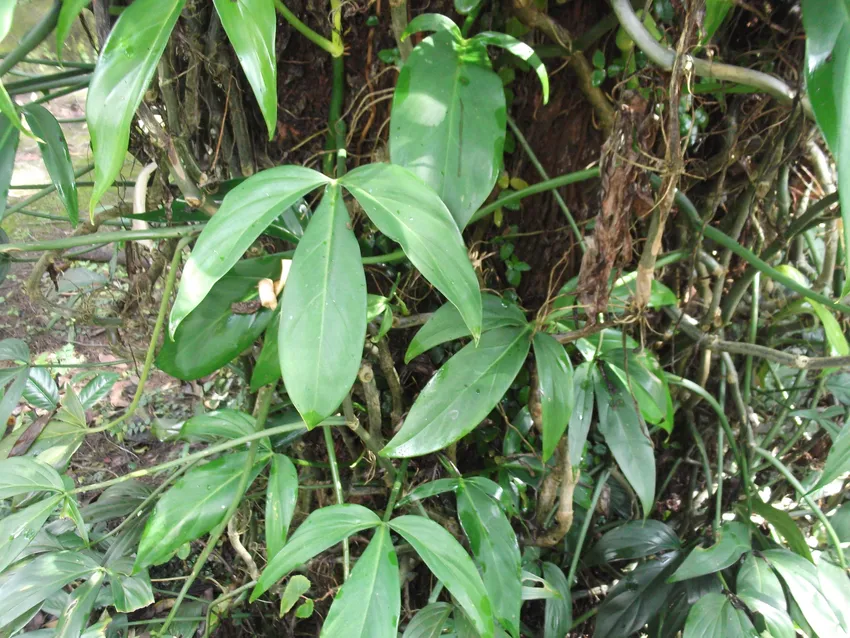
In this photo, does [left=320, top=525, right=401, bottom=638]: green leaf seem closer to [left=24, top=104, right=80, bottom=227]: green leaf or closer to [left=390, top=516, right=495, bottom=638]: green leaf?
[left=390, top=516, right=495, bottom=638]: green leaf

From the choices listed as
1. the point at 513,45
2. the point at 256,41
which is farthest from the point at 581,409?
the point at 256,41

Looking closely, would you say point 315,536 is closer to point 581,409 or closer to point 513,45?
point 581,409

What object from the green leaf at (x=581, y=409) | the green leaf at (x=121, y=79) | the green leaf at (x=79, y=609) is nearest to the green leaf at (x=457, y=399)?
the green leaf at (x=581, y=409)

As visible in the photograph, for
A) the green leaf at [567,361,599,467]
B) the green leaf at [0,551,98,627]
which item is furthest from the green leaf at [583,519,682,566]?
the green leaf at [0,551,98,627]

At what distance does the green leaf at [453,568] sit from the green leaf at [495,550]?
0.11m

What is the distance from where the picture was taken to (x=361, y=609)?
465mm

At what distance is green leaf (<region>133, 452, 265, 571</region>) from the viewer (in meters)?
0.60

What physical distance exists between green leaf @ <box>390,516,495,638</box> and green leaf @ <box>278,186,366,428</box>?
0.18 meters

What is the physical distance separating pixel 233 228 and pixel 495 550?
1.47 feet

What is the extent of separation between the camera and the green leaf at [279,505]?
0.58 m

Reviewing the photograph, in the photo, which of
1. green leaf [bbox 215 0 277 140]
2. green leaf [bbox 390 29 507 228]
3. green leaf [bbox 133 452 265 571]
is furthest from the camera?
green leaf [bbox 133 452 265 571]

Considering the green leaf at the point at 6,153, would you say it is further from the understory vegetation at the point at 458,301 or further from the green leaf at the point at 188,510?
the green leaf at the point at 188,510

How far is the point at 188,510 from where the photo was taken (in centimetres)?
61

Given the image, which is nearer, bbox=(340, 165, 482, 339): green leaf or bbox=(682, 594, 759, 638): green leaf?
bbox=(340, 165, 482, 339): green leaf
